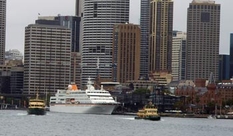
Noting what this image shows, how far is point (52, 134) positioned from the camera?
121250mm

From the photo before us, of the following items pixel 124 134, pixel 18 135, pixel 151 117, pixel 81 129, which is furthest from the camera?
pixel 151 117

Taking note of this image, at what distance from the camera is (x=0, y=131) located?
12456 centimetres

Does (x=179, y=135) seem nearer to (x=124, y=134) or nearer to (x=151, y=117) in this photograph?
(x=124, y=134)

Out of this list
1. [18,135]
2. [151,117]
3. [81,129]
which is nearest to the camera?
[18,135]

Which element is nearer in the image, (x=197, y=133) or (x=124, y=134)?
(x=124, y=134)

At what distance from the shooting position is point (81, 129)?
453 ft

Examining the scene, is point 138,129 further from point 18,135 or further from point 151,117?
point 151,117

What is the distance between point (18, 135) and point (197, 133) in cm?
3155

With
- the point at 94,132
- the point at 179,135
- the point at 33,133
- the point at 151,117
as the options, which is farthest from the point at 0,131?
the point at 151,117

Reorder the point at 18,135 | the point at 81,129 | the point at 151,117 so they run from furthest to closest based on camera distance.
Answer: the point at 151,117
the point at 81,129
the point at 18,135

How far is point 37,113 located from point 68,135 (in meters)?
73.6

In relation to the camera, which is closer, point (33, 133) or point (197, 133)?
point (33, 133)

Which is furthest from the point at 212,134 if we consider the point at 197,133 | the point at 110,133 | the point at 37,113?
the point at 37,113

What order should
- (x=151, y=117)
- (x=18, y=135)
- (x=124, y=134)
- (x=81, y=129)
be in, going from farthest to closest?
(x=151, y=117), (x=81, y=129), (x=124, y=134), (x=18, y=135)
